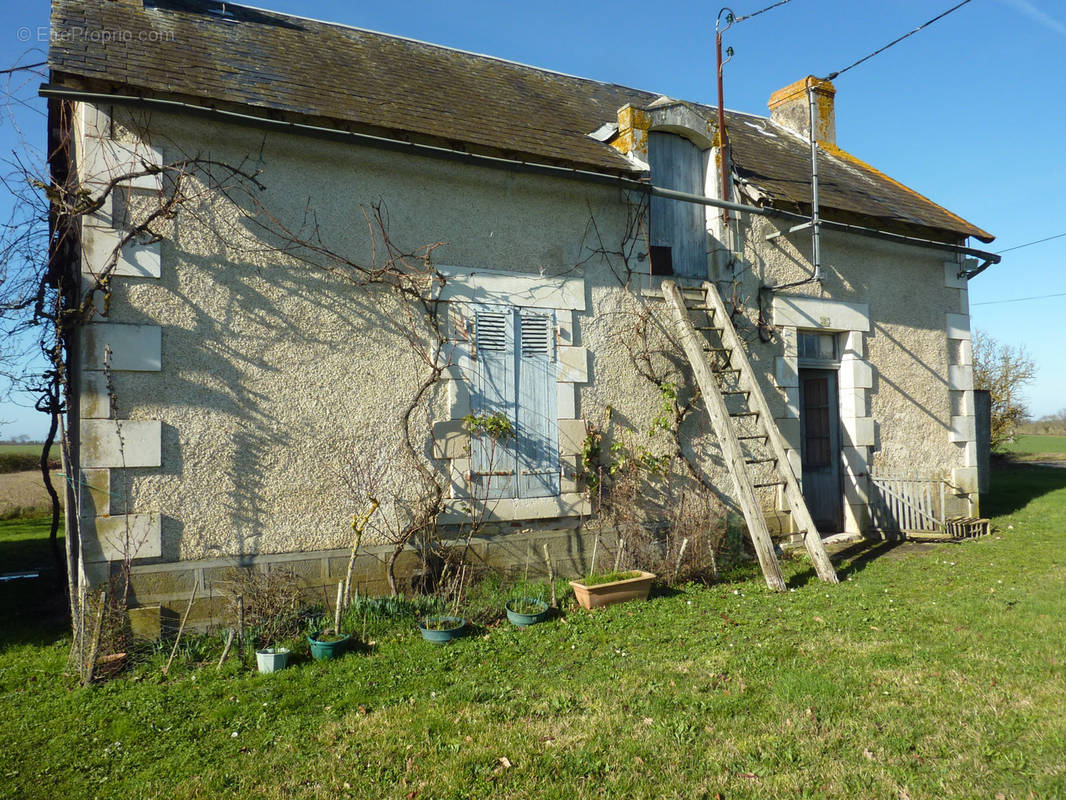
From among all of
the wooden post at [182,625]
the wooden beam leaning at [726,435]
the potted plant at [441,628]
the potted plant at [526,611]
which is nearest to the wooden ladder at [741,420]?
the wooden beam leaning at [726,435]

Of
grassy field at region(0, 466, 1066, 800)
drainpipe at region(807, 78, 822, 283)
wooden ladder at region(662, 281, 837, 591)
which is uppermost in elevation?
drainpipe at region(807, 78, 822, 283)

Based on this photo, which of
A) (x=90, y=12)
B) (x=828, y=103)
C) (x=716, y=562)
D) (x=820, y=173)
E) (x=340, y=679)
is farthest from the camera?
(x=828, y=103)

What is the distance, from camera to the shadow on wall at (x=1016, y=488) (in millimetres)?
10828

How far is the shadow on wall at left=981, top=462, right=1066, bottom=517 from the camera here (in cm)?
1083

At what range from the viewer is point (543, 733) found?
3.67 metres

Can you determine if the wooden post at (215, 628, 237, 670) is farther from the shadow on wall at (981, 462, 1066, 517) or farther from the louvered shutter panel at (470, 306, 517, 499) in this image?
the shadow on wall at (981, 462, 1066, 517)

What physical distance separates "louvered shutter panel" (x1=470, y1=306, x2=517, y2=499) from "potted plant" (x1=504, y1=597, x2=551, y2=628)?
1.05 metres

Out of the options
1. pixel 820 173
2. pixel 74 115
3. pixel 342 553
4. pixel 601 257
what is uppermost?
pixel 820 173

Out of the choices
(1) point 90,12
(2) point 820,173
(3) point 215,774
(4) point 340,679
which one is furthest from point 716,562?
(1) point 90,12

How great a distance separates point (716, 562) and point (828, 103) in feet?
27.6

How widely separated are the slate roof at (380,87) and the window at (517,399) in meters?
1.60

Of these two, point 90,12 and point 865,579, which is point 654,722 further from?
point 90,12

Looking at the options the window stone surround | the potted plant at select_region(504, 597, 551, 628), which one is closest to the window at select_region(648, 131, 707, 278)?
the window stone surround

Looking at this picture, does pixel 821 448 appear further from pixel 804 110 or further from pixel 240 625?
pixel 240 625
